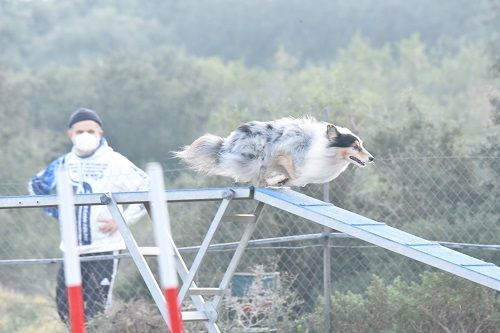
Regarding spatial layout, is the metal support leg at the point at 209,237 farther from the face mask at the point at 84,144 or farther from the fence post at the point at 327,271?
the face mask at the point at 84,144

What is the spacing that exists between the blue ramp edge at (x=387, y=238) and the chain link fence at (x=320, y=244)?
1133 millimetres

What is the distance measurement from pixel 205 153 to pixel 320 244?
5.34 feet

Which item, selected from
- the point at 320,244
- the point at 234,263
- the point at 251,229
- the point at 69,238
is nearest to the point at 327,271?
the point at 320,244

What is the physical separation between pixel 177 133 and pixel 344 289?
2038cm

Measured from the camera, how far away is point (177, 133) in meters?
29.6

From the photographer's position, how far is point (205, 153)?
807 cm

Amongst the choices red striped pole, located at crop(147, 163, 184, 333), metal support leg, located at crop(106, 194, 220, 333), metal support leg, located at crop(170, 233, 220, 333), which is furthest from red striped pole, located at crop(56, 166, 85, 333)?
metal support leg, located at crop(170, 233, 220, 333)

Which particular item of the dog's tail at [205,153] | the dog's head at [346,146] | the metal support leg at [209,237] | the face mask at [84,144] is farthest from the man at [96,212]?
the dog's head at [346,146]

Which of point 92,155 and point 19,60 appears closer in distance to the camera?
point 92,155

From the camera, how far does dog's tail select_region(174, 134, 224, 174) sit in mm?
8070

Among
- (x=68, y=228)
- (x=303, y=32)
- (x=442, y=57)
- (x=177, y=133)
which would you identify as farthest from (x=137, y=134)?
(x=303, y=32)

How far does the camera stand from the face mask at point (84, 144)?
380 inches

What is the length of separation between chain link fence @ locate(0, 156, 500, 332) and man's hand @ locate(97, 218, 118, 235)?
29cm

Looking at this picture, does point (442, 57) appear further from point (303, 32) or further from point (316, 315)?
point (316, 315)
